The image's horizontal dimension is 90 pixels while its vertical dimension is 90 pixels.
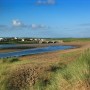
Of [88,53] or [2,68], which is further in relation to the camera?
[2,68]

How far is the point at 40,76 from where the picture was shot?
13.4 m

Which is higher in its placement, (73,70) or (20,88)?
(73,70)

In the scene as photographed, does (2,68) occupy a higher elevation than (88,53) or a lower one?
lower

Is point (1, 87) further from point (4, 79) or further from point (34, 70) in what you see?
point (34, 70)

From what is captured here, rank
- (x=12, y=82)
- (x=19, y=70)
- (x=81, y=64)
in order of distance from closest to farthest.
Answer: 1. (x=81, y=64)
2. (x=12, y=82)
3. (x=19, y=70)

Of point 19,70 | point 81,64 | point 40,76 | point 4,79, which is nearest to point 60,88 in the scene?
point 81,64

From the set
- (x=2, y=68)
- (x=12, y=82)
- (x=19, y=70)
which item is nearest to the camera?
(x=12, y=82)

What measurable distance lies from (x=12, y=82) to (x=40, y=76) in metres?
1.69

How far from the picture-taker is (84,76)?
29.2ft

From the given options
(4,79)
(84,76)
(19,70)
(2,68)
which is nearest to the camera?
(84,76)

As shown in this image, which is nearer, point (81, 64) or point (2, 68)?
point (81, 64)

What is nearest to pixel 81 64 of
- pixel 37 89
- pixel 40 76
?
pixel 37 89

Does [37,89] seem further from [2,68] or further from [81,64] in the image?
[2,68]

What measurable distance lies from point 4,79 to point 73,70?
110 inches
